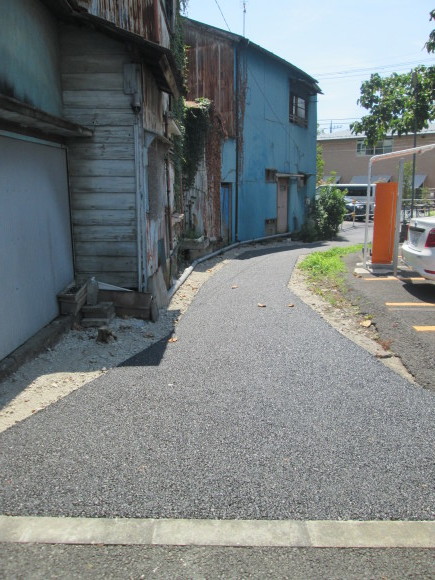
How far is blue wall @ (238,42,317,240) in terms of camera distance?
17.3 metres

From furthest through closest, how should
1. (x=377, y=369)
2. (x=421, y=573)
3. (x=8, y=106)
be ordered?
(x=377, y=369), (x=8, y=106), (x=421, y=573)

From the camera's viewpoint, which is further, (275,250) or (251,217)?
(251,217)

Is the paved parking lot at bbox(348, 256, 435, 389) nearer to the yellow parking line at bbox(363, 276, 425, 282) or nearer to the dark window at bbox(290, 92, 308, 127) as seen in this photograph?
the yellow parking line at bbox(363, 276, 425, 282)

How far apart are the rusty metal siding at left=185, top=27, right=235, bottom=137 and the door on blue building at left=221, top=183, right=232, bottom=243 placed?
1766 mm

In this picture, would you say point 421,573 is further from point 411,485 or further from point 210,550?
point 210,550

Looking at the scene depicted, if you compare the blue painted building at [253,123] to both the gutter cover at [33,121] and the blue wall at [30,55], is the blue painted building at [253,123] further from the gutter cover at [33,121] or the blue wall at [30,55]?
the gutter cover at [33,121]

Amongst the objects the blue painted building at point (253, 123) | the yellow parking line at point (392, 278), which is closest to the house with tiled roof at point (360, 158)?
the blue painted building at point (253, 123)

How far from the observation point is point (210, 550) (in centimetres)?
264

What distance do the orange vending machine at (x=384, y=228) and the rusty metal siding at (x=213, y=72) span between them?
7.29 m

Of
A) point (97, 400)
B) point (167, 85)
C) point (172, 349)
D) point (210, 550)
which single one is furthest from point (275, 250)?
point (210, 550)

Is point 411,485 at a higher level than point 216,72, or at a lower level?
lower

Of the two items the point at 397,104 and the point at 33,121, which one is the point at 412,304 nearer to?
the point at 33,121

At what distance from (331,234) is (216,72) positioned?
29.4 ft

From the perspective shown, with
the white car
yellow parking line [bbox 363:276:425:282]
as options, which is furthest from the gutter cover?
yellow parking line [bbox 363:276:425:282]
